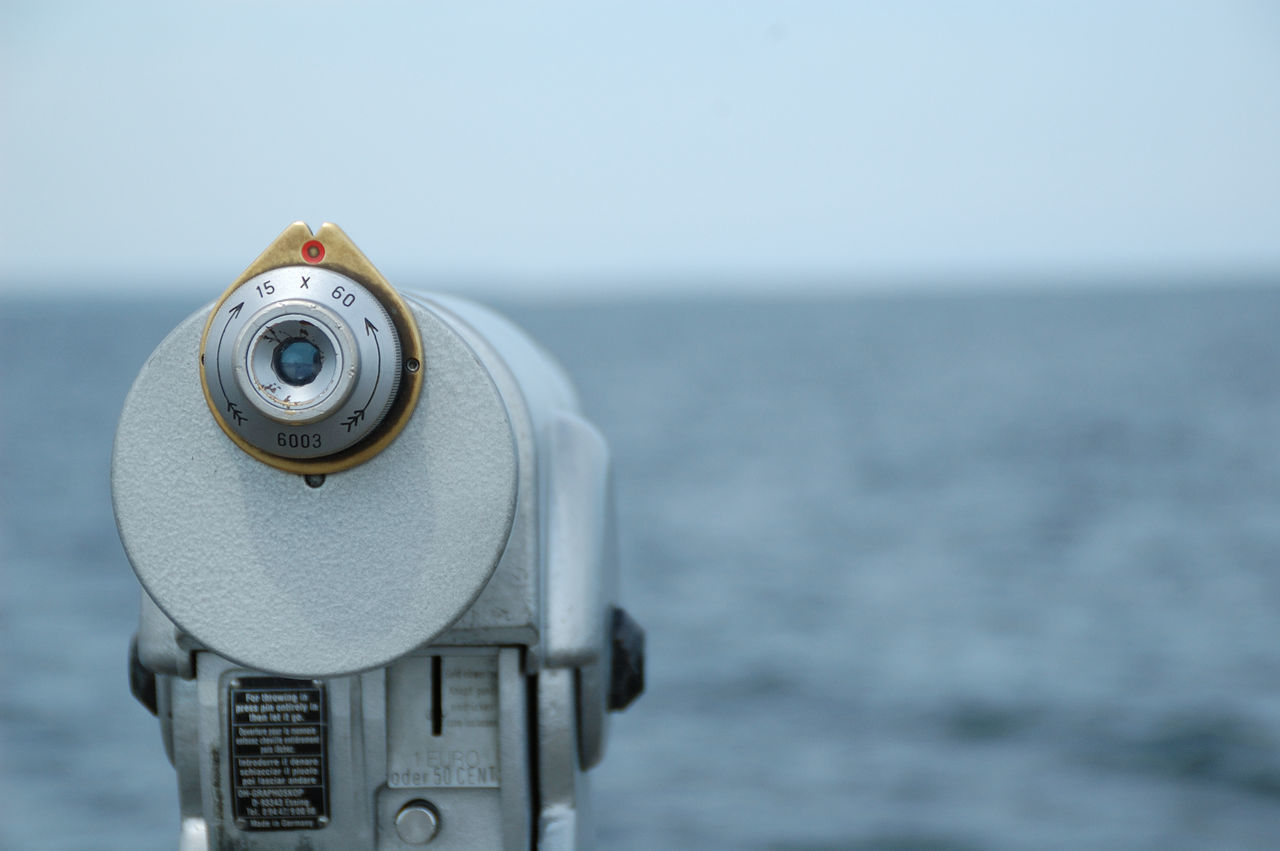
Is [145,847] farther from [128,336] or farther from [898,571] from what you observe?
[128,336]

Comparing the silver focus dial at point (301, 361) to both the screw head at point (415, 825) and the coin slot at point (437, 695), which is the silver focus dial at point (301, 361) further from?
the screw head at point (415, 825)

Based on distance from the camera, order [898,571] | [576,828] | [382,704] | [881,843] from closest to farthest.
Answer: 1. [382,704]
2. [576,828]
3. [881,843]
4. [898,571]

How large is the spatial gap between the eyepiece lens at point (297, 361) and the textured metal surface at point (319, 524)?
10 centimetres

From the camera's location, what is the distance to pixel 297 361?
1267 millimetres

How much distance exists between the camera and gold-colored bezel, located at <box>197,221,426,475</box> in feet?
4.21

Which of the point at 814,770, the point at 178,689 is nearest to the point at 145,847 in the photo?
the point at 814,770

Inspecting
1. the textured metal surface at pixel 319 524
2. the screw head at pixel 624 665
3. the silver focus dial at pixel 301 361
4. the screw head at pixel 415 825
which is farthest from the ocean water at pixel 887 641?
the silver focus dial at pixel 301 361

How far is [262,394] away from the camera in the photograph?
1.25 metres

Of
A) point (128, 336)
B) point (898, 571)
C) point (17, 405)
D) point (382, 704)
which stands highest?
point (128, 336)

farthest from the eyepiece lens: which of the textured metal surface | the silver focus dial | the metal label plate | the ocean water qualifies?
the ocean water

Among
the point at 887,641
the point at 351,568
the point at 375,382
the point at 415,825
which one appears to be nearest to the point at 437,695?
the point at 415,825

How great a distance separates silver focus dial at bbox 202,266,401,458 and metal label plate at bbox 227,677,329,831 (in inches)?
12.5

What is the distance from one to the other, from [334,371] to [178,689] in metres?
0.49

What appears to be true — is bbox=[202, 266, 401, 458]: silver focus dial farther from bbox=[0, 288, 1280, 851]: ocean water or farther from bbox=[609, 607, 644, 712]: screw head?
bbox=[0, 288, 1280, 851]: ocean water
